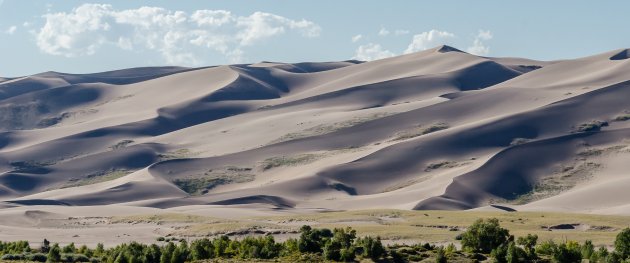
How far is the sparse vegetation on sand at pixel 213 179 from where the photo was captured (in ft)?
465

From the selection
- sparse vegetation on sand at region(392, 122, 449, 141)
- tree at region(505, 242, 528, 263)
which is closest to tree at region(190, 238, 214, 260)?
tree at region(505, 242, 528, 263)

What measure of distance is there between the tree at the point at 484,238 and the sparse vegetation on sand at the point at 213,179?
293 ft

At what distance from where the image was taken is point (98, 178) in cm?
15900

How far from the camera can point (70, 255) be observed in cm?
5416

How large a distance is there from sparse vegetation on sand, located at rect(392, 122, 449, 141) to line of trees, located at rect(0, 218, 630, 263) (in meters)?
106

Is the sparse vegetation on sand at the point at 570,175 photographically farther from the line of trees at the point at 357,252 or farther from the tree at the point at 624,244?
the tree at the point at 624,244

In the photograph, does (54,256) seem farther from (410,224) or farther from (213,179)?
(213,179)

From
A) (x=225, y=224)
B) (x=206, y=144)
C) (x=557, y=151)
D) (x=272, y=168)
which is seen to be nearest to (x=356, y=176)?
(x=272, y=168)

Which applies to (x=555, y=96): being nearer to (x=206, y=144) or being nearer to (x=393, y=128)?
(x=393, y=128)

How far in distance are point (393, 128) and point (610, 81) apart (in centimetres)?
4146

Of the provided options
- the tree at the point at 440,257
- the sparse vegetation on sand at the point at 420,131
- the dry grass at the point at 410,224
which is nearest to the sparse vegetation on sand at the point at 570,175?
the sparse vegetation on sand at the point at 420,131

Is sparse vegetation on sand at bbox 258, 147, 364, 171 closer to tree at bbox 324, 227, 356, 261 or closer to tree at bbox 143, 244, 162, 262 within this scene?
tree at bbox 143, 244, 162, 262

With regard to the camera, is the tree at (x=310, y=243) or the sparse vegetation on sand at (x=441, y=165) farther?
the sparse vegetation on sand at (x=441, y=165)

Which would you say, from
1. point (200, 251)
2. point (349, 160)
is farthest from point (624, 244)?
point (349, 160)
